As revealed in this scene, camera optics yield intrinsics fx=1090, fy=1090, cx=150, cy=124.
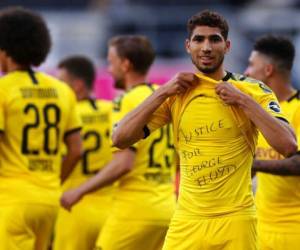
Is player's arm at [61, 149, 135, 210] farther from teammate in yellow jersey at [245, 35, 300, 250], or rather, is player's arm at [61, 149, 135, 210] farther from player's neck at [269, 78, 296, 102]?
player's neck at [269, 78, 296, 102]

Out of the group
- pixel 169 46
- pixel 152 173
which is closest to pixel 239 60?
pixel 169 46

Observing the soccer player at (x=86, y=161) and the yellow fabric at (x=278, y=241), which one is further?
the soccer player at (x=86, y=161)

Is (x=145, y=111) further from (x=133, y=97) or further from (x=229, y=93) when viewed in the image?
(x=133, y=97)

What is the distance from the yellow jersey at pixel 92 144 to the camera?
10961mm

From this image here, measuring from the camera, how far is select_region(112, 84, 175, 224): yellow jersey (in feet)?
31.3

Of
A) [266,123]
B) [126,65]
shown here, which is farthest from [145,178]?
[266,123]

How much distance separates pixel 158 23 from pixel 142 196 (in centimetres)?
1741

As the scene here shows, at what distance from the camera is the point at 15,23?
904cm

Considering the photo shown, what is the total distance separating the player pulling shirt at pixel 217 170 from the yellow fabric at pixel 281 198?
4.34ft

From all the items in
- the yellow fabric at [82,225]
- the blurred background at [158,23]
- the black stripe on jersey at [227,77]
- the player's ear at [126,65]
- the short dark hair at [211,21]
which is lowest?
the blurred background at [158,23]

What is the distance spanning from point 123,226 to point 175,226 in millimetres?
2195

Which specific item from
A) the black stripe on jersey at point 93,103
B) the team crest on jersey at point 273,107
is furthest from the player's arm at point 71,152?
the team crest on jersey at point 273,107

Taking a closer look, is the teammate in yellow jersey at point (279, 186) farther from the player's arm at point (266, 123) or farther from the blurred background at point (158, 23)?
the blurred background at point (158, 23)

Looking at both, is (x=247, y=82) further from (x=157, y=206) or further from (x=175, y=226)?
(x=157, y=206)
